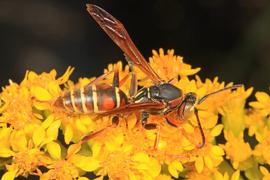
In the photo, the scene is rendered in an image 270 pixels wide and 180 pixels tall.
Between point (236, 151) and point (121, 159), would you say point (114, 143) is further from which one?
point (236, 151)

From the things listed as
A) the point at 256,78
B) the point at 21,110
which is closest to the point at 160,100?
the point at 21,110

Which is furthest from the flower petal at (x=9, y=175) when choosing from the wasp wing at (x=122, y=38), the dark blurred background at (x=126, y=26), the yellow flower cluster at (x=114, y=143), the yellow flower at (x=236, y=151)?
the dark blurred background at (x=126, y=26)

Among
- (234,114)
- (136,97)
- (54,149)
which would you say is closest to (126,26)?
(234,114)

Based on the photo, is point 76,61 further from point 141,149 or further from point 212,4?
point 141,149

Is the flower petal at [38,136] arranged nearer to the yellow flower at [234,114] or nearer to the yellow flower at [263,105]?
the yellow flower at [234,114]

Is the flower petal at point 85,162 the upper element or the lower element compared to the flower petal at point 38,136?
lower

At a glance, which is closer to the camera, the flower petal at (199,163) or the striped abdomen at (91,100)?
the striped abdomen at (91,100)
